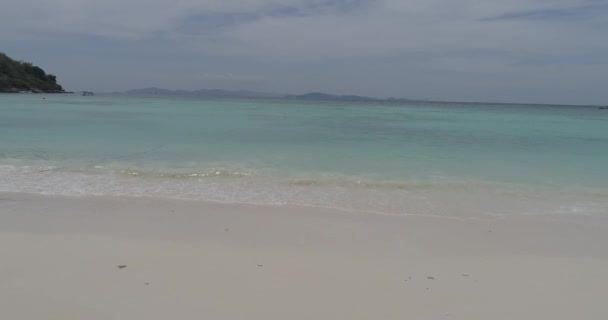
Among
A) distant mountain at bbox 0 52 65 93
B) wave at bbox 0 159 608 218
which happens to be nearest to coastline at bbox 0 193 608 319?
wave at bbox 0 159 608 218

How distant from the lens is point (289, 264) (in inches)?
151

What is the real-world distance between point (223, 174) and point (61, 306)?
5.12 m

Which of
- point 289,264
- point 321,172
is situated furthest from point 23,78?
point 289,264

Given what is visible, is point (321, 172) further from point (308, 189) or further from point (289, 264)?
point (289, 264)

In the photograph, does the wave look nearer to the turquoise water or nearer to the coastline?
the turquoise water

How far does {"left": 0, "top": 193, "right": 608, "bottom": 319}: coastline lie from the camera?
3100 mm

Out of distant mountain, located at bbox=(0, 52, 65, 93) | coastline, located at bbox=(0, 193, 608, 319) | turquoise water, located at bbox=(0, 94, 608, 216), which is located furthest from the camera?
distant mountain, located at bbox=(0, 52, 65, 93)

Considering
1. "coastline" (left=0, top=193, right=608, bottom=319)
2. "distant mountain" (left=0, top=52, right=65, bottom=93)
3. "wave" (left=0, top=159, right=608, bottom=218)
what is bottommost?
"coastline" (left=0, top=193, right=608, bottom=319)

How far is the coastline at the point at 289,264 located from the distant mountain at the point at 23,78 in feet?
286

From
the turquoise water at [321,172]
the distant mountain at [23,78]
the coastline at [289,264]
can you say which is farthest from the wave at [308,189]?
the distant mountain at [23,78]

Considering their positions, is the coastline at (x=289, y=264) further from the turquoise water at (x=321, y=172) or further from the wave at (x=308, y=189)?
the turquoise water at (x=321, y=172)

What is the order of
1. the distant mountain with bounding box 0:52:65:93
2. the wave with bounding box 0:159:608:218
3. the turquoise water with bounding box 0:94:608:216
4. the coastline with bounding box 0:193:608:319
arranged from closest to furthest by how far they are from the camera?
the coastline with bounding box 0:193:608:319
the wave with bounding box 0:159:608:218
the turquoise water with bounding box 0:94:608:216
the distant mountain with bounding box 0:52:65:93

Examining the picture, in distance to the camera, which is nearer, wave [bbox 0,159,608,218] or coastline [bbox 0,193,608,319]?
coastline [bbox 0,193,608,319]

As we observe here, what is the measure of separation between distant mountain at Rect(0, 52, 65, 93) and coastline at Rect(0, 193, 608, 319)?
87.3 metres
